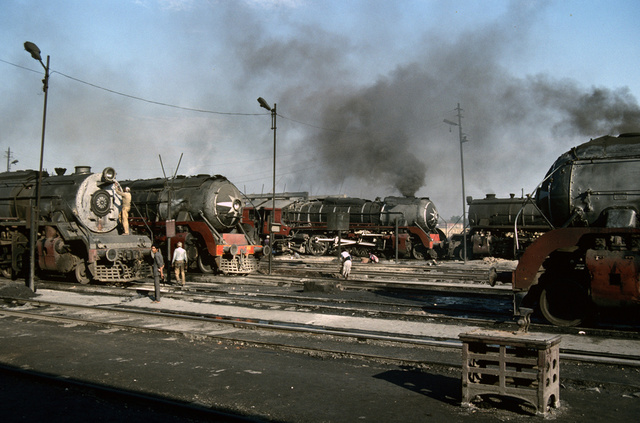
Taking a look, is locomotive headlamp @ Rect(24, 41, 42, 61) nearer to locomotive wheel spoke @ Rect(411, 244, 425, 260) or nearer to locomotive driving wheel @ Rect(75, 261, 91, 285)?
locomotive driving wheel @ Rect(75, 261, 91, 285)

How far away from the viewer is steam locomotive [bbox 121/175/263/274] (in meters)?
17.1

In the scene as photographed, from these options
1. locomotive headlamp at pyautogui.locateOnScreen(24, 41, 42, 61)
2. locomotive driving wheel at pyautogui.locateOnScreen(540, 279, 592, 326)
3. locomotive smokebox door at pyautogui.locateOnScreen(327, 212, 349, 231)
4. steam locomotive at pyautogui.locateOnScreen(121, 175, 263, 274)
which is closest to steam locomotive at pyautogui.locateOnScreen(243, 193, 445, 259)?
locomotive smokebox door at pyautogui.locateOnScreen(327, 212, 349, 231)

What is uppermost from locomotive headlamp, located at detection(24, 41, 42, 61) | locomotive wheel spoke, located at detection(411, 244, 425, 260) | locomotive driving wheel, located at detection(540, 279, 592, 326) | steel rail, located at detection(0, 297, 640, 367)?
locomotive headlamp, located at detection(24, 41, 42, 61)

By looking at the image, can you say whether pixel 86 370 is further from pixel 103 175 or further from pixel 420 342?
pixel 103 175

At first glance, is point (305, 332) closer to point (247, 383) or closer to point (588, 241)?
point (247, 383)

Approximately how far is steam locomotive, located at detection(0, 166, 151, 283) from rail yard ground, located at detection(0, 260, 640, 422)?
632cm

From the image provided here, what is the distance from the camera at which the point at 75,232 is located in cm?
1469

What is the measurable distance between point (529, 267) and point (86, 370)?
734cm

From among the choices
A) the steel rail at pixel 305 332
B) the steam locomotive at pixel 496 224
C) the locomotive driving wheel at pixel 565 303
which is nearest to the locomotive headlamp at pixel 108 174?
the steel rail at pixel 305 332

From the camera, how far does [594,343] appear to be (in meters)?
7.76

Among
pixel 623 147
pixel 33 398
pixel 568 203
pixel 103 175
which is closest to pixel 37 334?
pixel 33 398

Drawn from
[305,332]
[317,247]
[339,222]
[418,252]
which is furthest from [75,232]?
[418,252]

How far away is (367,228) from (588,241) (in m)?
17.9

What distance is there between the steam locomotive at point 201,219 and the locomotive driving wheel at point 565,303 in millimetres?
10478
